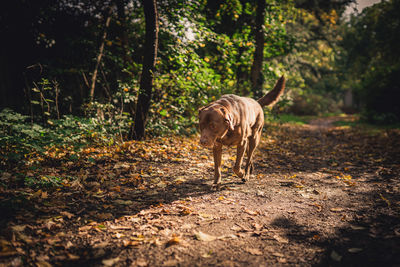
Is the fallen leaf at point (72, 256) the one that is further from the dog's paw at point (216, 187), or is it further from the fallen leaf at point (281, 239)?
the dog's paw at point (216, 187)

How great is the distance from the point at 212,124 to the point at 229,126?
0.30 meters

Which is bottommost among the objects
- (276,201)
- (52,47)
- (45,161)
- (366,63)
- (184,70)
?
(276,201)

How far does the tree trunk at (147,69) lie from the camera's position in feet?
19.4

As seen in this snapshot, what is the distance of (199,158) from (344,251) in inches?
164

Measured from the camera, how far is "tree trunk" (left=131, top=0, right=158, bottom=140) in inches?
233

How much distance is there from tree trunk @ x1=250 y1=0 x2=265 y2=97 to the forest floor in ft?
22.9

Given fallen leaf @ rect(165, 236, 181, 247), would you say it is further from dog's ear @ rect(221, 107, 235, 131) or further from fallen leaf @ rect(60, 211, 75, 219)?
dog's ear @ rect(221, 107, 235, 131)

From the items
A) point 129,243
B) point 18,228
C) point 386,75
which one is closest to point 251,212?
point 129,243

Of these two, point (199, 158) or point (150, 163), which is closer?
point (150, 163)

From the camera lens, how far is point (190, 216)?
2.90 meters


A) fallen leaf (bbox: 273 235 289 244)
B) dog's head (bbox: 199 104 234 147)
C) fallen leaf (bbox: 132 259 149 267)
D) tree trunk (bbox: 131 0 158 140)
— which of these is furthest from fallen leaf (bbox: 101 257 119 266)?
tree trunk (bbox: 131 0 158 140)

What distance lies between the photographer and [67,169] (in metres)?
4.07

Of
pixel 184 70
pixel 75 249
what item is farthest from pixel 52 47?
pixel 75 249

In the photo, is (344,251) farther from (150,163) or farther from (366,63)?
(366,63)
